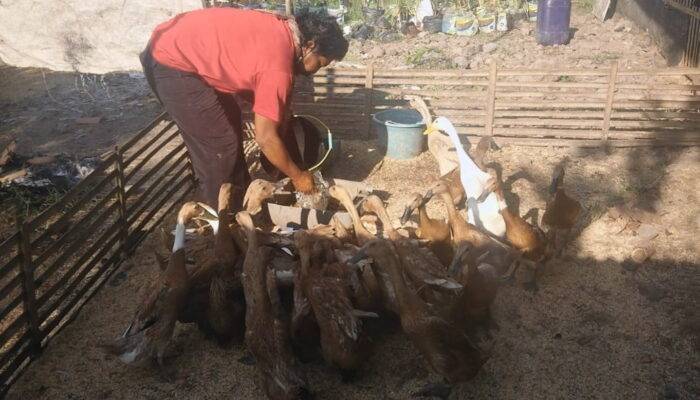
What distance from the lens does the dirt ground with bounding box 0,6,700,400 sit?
3.91m

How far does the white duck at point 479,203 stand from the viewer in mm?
5156

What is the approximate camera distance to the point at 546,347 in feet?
13.8

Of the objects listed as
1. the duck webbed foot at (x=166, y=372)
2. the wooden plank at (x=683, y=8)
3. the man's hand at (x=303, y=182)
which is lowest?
the duck webbed foot at (x=166, y=372)

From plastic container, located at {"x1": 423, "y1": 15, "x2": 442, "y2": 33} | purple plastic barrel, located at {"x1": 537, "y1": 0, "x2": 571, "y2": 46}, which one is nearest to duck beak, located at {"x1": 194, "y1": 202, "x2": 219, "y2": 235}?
purple plastic barrel, located at {"x1": 537, "y1": 0, "x2": 571, "y2": 46}

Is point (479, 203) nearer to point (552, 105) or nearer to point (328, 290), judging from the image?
point (328, 290)

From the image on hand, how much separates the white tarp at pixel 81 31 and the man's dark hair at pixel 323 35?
22.8 feet

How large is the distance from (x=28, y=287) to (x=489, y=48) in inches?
410

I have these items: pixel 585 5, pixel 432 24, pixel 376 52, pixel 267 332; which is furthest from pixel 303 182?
pixel 585 5

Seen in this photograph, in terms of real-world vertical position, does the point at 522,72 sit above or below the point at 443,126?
above

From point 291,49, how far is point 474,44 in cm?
917

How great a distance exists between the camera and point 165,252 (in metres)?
5.58

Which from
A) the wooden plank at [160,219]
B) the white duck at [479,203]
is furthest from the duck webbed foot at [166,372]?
the white duck at [479,203]

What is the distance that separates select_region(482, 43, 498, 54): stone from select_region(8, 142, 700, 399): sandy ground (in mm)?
7097

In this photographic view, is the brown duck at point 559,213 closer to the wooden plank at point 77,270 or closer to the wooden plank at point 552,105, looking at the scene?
the wooden plank at point 552,105
